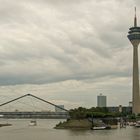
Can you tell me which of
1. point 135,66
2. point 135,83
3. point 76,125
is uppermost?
point 135,66

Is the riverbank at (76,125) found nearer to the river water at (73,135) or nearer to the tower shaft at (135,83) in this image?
the river water at (73,135)

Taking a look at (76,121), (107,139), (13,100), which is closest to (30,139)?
(107,139)

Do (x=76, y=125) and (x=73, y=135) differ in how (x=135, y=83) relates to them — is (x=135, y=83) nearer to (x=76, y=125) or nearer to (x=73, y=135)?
(x=76, y=125)

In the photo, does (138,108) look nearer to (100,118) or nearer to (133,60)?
(133,60)

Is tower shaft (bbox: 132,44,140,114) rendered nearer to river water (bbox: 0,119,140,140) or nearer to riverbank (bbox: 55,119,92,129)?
riverbank (bbox: 55,119,92,129)

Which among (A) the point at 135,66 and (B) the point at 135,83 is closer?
(B) the point at 135,83

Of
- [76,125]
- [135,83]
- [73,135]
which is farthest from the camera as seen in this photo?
[135,83]

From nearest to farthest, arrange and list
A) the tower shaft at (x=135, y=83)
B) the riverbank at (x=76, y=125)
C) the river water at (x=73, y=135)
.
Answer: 1. the river water at (x=73, y=135)
2. the riverbank at (x=76, y=125)
3. the tower shaft at (x=135, y=83)

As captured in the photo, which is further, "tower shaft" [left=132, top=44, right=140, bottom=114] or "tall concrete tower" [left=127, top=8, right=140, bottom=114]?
"tall concrete tower" [left=127, top=8, right=140, bottom=114]

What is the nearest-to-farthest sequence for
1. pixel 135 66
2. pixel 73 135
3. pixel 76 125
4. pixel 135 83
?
pixel 73 135 → pixel 76 125 → pixel 135 83 → pixel 135 66

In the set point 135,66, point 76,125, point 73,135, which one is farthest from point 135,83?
point 73,135

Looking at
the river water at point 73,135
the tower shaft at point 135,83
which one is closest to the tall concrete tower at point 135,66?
the tower shaft at point 135,83

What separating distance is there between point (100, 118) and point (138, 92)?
222 feet

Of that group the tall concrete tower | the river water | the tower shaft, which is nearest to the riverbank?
the river water
